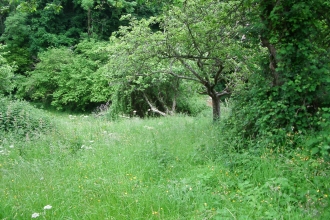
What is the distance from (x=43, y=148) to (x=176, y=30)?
4.05 meters

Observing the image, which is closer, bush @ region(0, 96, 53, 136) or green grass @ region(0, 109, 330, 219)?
green grass @ region(0, 109, 330, 219)

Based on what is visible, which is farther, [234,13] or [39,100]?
[39,100]

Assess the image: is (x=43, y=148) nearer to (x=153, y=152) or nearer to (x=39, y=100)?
(x=153, y=152)

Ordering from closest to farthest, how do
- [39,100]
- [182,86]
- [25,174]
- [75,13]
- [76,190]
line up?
[76,190], [25,174], [182,86], [39,100], [75,13]

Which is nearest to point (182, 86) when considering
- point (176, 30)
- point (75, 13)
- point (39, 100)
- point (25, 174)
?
point (176, 30)

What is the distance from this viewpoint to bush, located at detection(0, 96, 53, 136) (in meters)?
7.54

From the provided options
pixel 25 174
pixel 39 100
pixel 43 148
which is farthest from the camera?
pixel 39 100

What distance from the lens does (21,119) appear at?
307 inches

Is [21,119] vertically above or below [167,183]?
above

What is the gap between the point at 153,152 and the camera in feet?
16.9

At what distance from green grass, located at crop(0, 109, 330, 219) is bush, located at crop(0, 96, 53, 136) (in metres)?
1.92

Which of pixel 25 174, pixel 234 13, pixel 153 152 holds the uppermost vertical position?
pixel 234 13

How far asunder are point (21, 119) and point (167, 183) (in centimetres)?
534

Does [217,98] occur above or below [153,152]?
above
